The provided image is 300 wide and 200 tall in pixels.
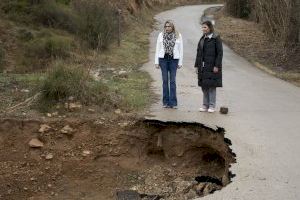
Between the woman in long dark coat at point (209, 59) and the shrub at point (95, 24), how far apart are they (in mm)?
9275

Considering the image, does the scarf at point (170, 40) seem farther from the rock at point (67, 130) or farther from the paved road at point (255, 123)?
the rock at point (67, 130)

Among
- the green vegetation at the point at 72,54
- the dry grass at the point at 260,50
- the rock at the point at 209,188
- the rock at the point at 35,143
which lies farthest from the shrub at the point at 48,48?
the rock at the point at 209,188

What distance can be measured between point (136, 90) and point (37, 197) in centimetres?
479

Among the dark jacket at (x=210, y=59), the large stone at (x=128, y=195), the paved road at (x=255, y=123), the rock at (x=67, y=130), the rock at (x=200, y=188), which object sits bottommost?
the large stone at (x=128, y=195)

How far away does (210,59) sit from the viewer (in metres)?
10.3

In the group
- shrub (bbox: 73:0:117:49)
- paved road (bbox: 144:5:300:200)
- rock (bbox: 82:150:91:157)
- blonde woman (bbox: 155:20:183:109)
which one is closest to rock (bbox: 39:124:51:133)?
rock (bbox: 82:150:91:157)

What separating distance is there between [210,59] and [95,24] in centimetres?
1055

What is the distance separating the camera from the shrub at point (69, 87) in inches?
414

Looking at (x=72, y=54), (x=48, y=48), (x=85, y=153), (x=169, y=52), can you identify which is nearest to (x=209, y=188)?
(x=85, y=153)

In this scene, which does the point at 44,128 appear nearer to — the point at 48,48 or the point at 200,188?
the point at 200,188

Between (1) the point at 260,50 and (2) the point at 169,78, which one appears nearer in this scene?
(2) the point at 169,78

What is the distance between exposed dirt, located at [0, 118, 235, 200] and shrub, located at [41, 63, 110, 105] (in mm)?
887

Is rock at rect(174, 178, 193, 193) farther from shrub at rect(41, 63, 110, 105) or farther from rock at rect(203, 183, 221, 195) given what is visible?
shrub at rect(41, 63, 110, 105)

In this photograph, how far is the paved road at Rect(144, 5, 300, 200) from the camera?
22.7 ft
